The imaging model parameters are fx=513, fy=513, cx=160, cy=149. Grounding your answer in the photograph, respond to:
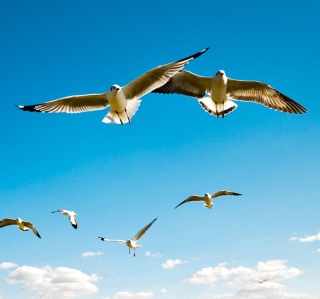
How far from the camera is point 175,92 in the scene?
50.6 feet

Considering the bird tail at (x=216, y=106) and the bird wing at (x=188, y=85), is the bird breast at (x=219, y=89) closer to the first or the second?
the bird tail at (x=216, y=106)

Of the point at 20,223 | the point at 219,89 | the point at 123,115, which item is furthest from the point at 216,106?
the point at 20,223

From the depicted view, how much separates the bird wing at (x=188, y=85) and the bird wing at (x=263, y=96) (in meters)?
0.72

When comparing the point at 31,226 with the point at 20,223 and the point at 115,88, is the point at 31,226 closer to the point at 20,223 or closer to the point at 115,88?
the point at 20,223

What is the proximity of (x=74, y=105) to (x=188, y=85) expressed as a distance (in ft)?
12.0

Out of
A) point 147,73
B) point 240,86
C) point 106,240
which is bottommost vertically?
point 106,240

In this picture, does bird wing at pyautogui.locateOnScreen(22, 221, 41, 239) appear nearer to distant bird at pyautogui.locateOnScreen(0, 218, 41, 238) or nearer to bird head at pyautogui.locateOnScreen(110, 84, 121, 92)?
distant bird at pyautogui.locateOnScreen(0, 218, 41, 238)

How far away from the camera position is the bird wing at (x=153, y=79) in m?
12.7

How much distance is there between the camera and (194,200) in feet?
66.7

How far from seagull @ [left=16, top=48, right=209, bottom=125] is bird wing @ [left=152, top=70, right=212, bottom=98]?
1.77m

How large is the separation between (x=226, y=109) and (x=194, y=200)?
19.3 feet

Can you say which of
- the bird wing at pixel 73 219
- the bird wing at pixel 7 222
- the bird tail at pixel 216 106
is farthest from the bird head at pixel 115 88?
the bird wing at pixel 7 222

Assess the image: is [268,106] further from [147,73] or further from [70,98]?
[70,98]

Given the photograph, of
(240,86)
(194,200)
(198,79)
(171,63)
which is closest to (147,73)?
(171,63)
